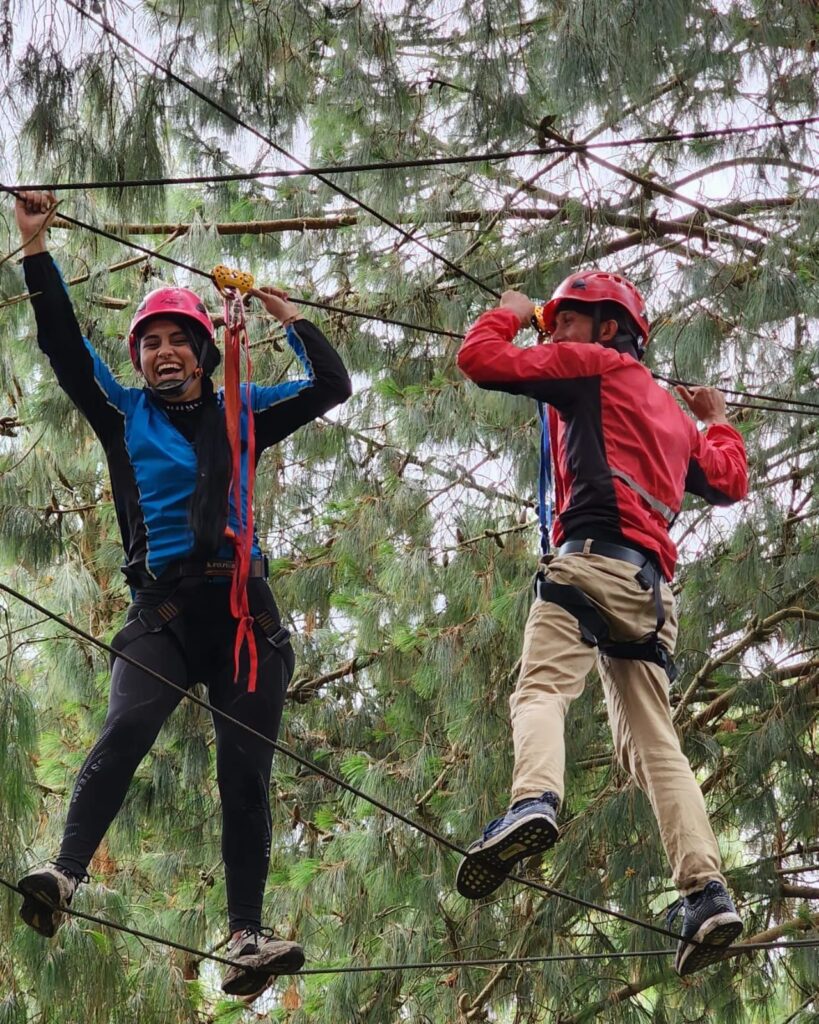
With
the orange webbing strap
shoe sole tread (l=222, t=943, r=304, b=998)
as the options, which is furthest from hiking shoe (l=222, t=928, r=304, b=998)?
the orange webbing strap

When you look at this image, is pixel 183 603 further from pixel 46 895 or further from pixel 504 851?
pixel 504 851

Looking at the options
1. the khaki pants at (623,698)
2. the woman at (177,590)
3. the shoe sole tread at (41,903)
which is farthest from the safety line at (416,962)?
the khaki pants at (623,698)

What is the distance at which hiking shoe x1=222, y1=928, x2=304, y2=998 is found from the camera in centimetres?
353

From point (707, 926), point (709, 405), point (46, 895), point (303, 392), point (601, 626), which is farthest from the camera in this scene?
point (709, 405)

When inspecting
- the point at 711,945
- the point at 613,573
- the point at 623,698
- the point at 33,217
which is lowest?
the point at 711,945

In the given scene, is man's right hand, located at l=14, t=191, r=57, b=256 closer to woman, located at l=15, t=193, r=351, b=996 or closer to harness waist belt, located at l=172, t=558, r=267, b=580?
woman, located at l=15, t=193, r=351, b=996

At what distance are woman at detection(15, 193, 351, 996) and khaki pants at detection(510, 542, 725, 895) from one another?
59 centimetres

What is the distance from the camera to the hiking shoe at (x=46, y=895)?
127 inches

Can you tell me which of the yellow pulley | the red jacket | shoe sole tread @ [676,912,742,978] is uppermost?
the yellow pulley

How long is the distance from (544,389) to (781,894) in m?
2.75

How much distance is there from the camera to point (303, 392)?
396 centimetres

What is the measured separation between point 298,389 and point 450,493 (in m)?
2.46

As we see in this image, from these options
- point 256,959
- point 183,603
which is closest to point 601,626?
point 183,603

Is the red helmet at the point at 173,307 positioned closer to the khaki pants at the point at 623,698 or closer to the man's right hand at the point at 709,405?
the khaki pants at the point at 623,698
